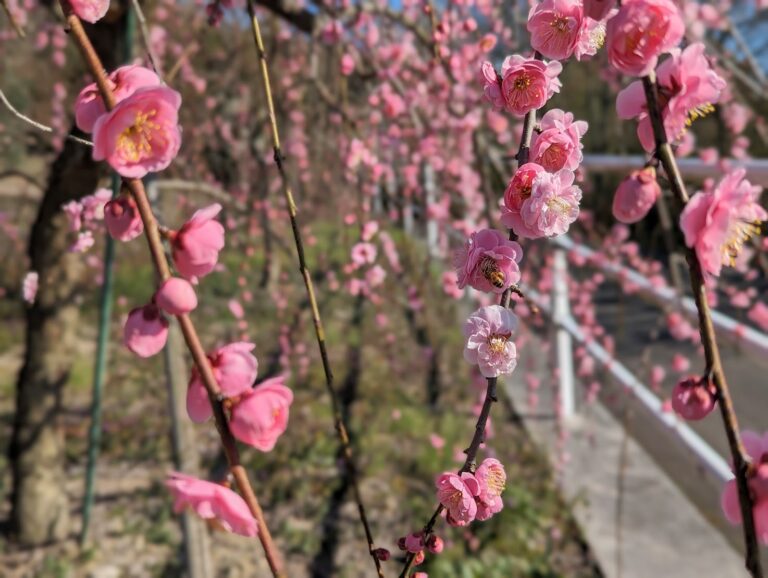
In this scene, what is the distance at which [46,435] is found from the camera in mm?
2641

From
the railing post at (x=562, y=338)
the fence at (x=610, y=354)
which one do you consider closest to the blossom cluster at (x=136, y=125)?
the fence at (x=610, y=354)

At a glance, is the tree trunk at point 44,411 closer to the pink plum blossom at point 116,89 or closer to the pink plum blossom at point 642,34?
the pink plum blossom at point 116,89

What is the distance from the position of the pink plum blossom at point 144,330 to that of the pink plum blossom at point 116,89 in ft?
A: 0.51

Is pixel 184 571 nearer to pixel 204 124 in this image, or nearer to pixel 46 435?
pixel 46 435

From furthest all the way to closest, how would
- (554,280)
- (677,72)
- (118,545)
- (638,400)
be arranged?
1. (554,280)
2. (638,400)
3. (118,545)
4. (677,72)

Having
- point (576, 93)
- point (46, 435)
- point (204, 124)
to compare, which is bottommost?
point (46, 435)

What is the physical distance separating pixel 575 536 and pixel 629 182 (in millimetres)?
2408

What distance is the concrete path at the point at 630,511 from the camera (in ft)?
7.63

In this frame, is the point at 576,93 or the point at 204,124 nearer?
the point at 204,124

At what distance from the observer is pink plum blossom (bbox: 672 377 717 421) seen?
18.9 inches

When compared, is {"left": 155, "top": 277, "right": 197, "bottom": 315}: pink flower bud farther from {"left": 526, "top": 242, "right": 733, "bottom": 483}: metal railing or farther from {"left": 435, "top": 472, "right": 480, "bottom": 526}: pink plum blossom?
{"left": 526, "top": 242, "right": 733, "bottom": 483}: metal railing

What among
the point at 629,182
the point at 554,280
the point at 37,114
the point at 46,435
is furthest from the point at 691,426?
the point at 37,114

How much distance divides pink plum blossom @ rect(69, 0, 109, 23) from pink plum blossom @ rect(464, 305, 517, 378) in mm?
421

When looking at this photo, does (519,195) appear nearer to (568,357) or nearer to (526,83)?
(526,83)
